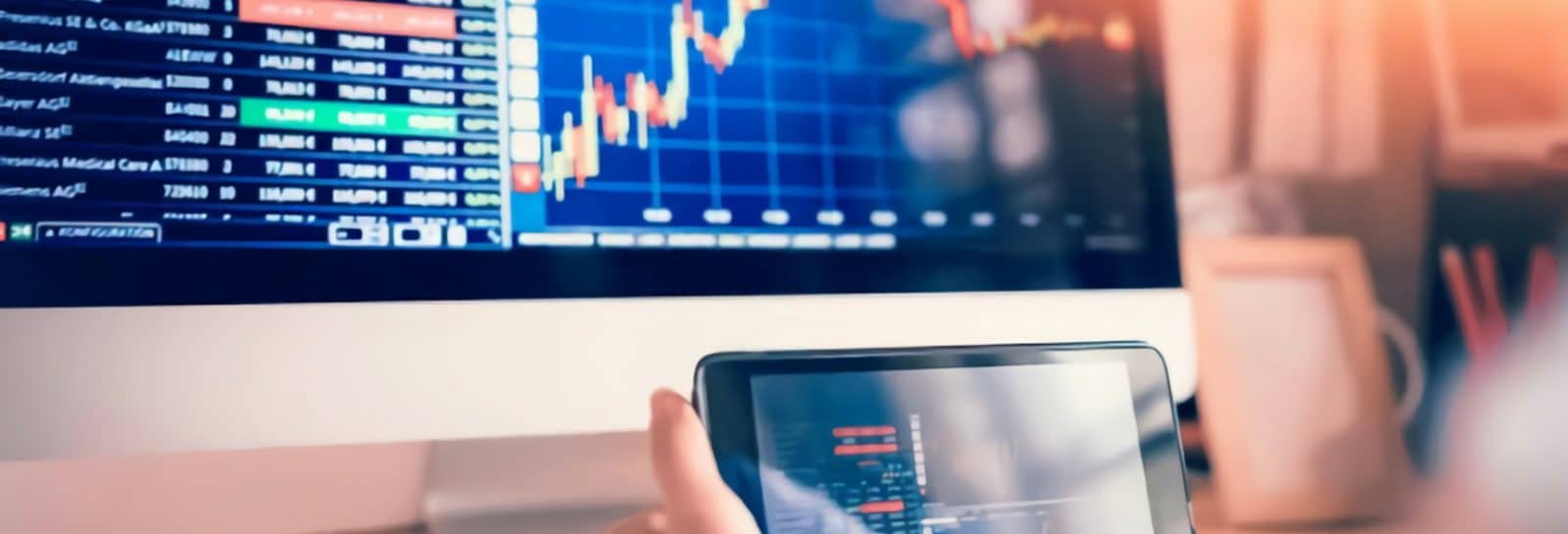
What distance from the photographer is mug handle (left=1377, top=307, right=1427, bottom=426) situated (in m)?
0.79

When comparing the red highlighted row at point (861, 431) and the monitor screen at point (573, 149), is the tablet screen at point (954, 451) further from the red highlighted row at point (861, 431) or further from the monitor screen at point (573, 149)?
the monitor screen at point (573, 149)

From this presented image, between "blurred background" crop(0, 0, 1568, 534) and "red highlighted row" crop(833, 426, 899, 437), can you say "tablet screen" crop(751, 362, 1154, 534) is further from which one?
"blurred background" crop(0, 0, 1568, 534)

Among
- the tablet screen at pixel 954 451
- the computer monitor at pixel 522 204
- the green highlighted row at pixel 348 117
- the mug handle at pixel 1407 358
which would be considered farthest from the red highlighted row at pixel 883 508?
the mug handle at pixel 1407 358

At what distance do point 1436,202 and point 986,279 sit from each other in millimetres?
523

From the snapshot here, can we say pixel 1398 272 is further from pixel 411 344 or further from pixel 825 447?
pixel 411 344

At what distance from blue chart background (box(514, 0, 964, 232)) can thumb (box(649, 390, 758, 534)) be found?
15cm

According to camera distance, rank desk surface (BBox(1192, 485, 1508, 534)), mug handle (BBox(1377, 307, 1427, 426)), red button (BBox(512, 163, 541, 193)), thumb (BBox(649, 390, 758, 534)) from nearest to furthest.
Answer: thumb (BBox(649, 390, 758, 534)), red button (BBox(512, 163, 541, 193)), desk surface (BBox(1192, 485, 1508, 534)), mug handle (BBox(1377, 307, 1427, 426))

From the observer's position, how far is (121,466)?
1.85ft

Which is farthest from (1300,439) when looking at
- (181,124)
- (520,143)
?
(181,124)

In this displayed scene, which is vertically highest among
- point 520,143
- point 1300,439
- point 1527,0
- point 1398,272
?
point 1527,0

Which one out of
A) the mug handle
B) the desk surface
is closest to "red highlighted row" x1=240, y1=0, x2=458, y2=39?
the desk surface

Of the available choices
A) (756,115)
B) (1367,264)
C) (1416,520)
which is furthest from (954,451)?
(1367,264)

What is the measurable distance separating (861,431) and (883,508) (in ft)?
0.10

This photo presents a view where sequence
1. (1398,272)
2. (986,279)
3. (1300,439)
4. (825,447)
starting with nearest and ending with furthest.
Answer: (825,447) < (986,279) < (1300,439) < (1398,272)
